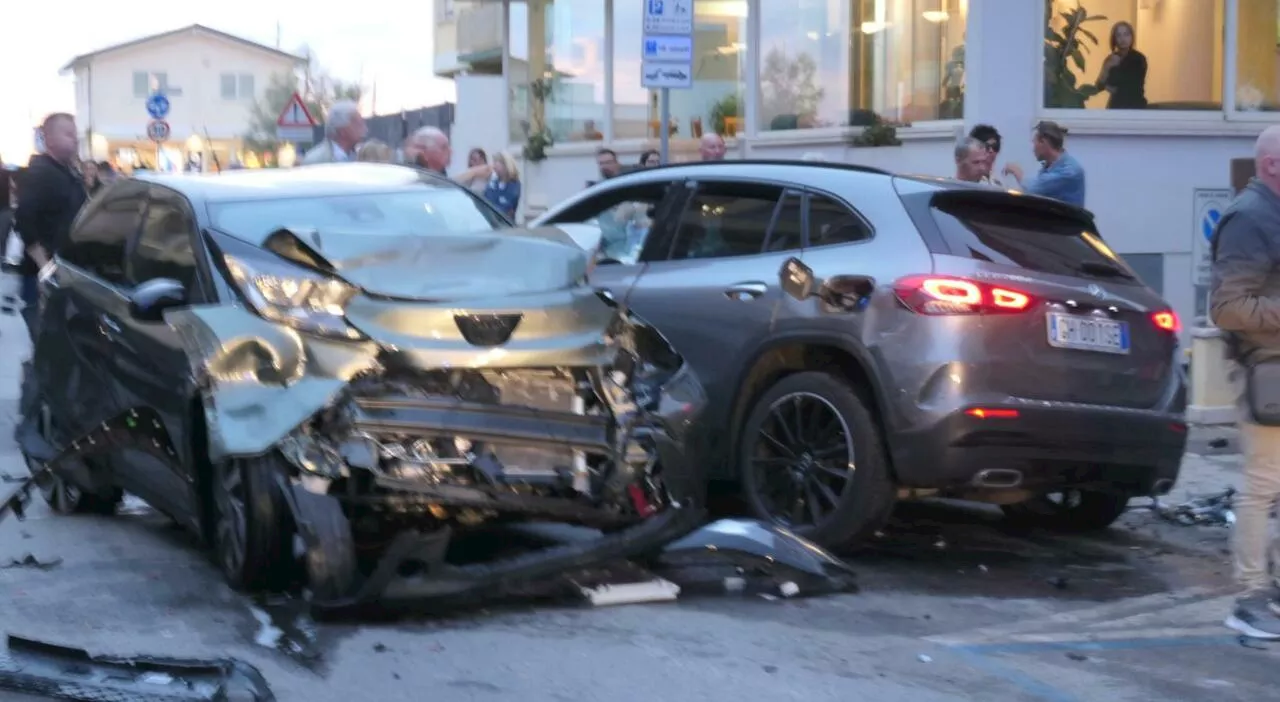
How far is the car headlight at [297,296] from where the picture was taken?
595 centimetres

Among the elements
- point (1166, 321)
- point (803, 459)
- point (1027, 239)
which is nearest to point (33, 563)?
point (803, 459)

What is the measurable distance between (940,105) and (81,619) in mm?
10378

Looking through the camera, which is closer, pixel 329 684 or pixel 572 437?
pixel 329 684

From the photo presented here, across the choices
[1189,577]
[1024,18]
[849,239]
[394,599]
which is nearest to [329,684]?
[394,599]

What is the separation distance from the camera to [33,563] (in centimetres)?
686

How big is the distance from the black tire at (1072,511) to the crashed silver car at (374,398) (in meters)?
2.36

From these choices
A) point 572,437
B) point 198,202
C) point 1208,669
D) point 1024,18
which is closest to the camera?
point 1208,669

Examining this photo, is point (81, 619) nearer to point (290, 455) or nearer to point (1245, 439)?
point (290, 455)

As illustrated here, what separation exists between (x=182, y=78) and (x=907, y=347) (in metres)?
Result: 99.7

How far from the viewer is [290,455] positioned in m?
5.71

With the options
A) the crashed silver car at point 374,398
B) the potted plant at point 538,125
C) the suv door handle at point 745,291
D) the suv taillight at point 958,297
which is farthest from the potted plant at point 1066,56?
the potted plant at point 538,125

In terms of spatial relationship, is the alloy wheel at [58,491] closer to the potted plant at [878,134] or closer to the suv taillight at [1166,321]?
the suv taillight at [1166,321]

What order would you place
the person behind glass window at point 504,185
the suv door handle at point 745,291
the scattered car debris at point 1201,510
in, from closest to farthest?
the suv door handle at point 745,291 → the scattered car debris at point 1201,510 → the person behind glass window at point 504,185

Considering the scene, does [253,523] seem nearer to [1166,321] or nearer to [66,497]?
[66,497]
